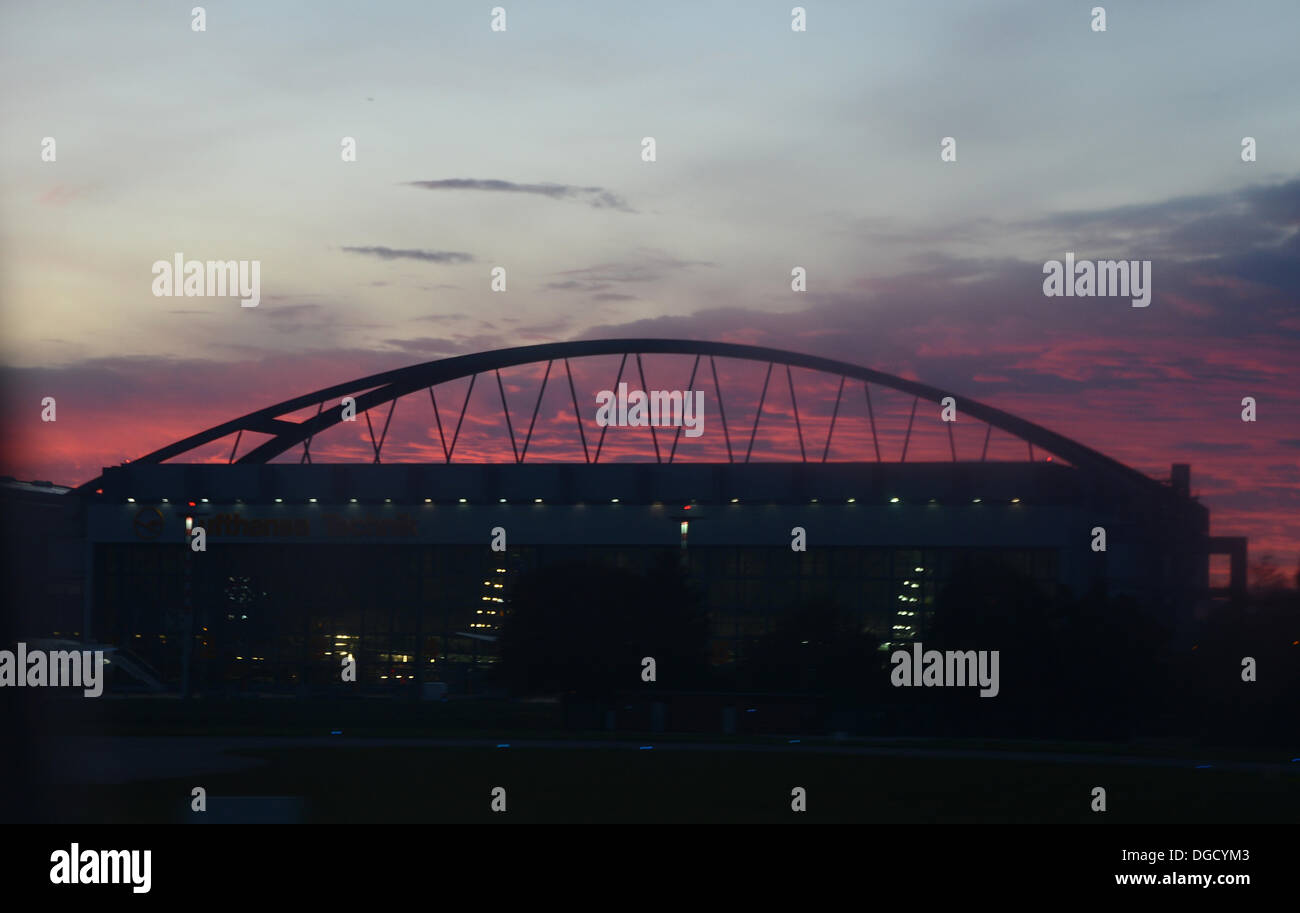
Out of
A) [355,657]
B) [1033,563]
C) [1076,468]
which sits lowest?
[355,657]

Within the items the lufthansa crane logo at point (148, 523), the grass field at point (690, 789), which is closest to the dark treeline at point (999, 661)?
the grass field at point (690, 789)

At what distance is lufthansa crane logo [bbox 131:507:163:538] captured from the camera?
9069 cm

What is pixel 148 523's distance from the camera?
298 ft

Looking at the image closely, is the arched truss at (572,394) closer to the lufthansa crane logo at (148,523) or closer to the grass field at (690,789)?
the lufthansa crane logo at (148,523)

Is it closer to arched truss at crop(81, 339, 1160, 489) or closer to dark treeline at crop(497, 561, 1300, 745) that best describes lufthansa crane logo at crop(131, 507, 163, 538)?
arched truss at crop(81, 339, 1160, 489)

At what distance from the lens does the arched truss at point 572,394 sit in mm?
87938

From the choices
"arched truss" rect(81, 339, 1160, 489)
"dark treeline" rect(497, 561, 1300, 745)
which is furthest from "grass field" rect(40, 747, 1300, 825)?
"arched truss" rect(81, 339, 1160, 489)

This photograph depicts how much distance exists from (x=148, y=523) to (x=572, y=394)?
29363 mm

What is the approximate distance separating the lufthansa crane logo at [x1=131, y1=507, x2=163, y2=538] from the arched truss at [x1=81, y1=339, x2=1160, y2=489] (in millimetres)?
4681

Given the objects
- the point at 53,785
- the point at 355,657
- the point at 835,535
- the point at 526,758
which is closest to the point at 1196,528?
the point at 835,535

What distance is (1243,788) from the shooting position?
2962 centimetres

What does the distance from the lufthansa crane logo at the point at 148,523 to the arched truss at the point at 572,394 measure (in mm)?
4681
